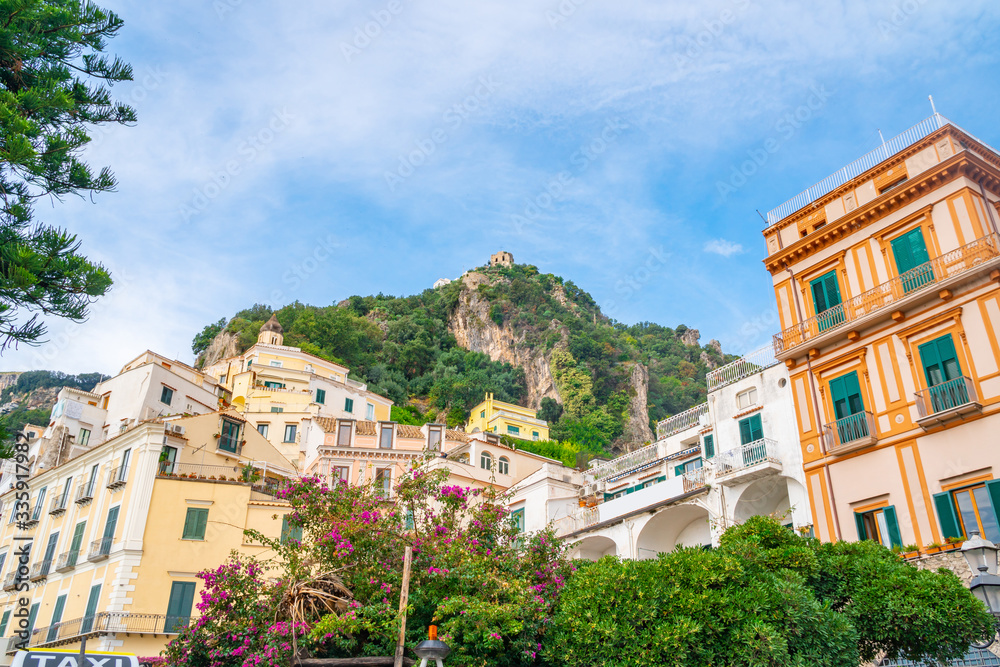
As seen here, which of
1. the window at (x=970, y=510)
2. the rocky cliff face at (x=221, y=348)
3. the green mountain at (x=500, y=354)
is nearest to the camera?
the window at (x=970, y=510)

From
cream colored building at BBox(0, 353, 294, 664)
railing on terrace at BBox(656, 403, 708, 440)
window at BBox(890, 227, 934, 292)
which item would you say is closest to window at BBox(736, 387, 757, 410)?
railing on terrace at BBox(656, 403, 708, 440)

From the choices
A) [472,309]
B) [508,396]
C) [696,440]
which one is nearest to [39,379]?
[472,309]

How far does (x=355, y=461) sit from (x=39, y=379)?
9881 cm

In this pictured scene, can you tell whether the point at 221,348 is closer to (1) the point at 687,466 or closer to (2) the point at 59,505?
(2) the point at 59,505

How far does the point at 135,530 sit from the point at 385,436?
15689 millimetres

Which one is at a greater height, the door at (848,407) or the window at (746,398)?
the window at (746,398)

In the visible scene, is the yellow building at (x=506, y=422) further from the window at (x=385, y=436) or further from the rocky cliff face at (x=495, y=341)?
the window at (x=385, y=436)

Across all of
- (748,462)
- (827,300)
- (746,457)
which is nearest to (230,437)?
(746,457)

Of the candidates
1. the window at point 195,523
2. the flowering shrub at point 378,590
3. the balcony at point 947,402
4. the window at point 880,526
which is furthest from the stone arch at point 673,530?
the window at point 195,523

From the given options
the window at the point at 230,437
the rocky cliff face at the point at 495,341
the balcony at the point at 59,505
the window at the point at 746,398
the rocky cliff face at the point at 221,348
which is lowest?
the balcony at the point at 59,505

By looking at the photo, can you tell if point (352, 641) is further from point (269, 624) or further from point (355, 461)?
point (355, 461)

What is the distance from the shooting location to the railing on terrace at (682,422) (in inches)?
1238

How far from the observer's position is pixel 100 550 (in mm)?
29141

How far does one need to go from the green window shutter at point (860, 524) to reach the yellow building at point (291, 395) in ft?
101
